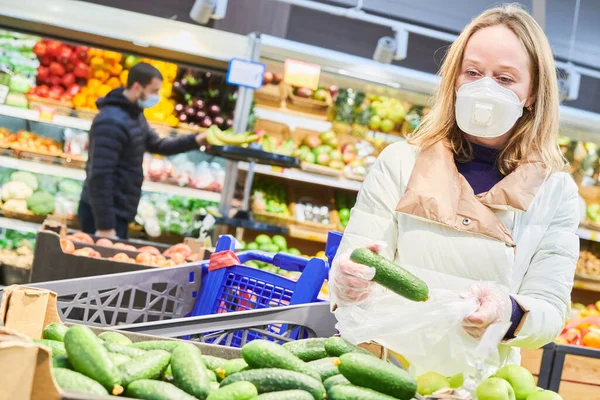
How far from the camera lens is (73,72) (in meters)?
6.39

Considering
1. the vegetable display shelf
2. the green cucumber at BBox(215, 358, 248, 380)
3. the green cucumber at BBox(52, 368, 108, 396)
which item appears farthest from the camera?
the vegetable display shelf

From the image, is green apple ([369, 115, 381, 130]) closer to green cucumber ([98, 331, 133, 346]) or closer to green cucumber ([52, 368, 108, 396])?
green cucumber ([98, 331, 133, 346])

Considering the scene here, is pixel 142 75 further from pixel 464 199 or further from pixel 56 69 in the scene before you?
pixel 464 199

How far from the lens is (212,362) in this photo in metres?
1.46

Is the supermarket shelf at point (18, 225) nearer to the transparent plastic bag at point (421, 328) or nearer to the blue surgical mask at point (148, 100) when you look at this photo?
the blue surgical mask at point (148, 100)

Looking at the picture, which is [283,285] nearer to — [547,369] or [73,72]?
[547,369]

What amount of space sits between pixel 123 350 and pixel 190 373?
7.5 inches

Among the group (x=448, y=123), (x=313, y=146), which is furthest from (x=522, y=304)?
(x=313, y=146)

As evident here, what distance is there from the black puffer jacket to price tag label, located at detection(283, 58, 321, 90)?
0.86 m

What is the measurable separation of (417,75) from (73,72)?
9.24 ft

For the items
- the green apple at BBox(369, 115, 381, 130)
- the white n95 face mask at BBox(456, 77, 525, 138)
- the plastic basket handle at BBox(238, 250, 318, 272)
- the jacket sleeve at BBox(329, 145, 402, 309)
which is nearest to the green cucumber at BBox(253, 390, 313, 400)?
the jacket sleeve at BBox(329, 145, 402, 309)

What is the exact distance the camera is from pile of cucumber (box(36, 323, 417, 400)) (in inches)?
48.3

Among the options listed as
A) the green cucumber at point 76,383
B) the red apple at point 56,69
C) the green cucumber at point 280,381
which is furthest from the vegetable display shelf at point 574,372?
the red apple at point 56,69

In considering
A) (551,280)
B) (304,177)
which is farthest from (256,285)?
(304,177)
